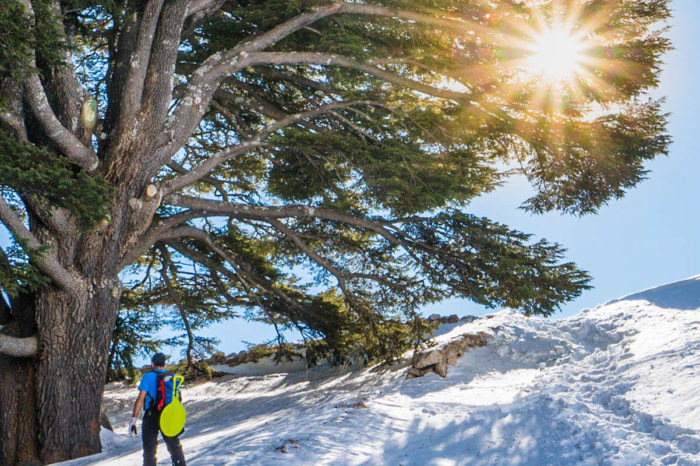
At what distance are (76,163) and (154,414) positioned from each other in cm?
408

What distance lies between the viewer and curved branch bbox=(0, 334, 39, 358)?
863 cm

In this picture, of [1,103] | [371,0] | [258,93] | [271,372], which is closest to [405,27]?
[371,0]

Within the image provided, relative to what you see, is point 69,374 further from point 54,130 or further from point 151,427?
point 54,130

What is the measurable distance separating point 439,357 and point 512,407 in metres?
2.65

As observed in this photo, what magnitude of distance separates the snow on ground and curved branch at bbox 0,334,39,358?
1797mm

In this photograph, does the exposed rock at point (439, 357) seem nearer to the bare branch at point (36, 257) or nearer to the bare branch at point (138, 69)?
the bare branch at point (36, 257)

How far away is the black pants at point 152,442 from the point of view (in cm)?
644

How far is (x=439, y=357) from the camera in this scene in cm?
1080

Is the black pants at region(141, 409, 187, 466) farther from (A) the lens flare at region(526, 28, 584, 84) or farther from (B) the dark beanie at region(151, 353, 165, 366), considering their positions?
(A) the lens flare at region(526, 28, 584, 84)

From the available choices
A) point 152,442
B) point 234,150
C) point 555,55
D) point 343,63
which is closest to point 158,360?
point 152,442

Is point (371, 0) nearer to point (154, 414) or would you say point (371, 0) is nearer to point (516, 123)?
point (516, 123)

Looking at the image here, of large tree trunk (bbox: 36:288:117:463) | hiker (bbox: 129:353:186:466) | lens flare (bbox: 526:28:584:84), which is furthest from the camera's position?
lens flare (bbox: 526:28:584:84)

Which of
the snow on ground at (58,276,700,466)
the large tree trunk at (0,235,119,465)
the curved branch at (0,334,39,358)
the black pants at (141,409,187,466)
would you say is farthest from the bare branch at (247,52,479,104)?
the black pants at (141,409,187,466)

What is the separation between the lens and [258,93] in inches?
474
